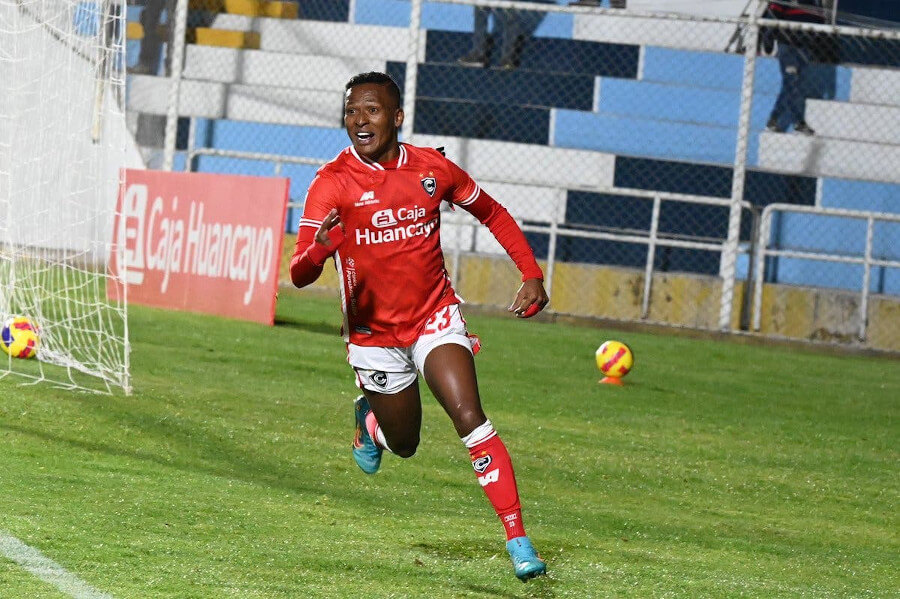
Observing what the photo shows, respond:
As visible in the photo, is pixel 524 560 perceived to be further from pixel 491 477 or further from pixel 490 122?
pixel 490 122

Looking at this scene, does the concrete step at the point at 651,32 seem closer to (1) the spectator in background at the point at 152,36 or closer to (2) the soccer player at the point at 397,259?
(1) the spectator in background at the point at 152,36

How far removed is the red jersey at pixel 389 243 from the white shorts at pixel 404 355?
0.04 metres

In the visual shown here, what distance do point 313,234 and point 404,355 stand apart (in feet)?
2.23

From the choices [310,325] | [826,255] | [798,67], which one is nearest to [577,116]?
[798,67]

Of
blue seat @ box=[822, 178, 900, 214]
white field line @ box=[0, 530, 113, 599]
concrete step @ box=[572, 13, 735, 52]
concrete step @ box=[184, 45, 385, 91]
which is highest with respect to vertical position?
concrete step @ box=[572, 13, 735, 52]

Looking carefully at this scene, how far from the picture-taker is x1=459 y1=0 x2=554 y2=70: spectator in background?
60.4ft

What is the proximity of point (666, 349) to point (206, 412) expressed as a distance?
23.0 feet

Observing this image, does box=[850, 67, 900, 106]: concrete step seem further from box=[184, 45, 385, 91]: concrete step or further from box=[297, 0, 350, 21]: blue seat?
box=[297, 0, 350, 21]: blue seat

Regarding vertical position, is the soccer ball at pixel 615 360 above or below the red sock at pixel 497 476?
above

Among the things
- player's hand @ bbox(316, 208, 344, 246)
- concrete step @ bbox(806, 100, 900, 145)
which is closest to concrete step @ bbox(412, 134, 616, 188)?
concrete step @ bbox(806, 100, 900, 145)

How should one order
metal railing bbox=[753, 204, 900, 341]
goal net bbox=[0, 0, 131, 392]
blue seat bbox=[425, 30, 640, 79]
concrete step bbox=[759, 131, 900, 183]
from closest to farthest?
goal net bbox=[0, 0, 131, 392] < metal railing bbox=[753, 204, 900, 341] < concrete step bbox=[759, 131, 900, 183] < blue seat bbox=[425, 30, 640, 79]

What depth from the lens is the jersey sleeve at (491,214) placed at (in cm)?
550

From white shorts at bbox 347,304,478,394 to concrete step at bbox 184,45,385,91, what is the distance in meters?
13.7

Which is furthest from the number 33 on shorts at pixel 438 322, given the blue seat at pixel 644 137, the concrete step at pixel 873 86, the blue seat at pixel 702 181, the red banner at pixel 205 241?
the concrete step at pixel 873 86
